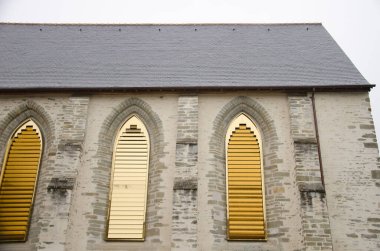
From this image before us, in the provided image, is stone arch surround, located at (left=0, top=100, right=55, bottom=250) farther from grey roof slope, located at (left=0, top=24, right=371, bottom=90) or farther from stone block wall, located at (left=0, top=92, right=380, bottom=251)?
grey roof slope, located at (left=0, top=24, right=371, bottom=90)

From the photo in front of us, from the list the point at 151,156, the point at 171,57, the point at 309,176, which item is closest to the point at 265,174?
the point at 309,176

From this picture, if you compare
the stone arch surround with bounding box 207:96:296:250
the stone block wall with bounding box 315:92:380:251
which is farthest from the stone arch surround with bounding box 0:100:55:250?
the stone block wall with bounding box 315:92:380:251

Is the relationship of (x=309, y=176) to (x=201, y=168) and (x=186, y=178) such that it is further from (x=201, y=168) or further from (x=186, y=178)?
(x=186, y=178)

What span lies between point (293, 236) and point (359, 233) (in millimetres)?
1696

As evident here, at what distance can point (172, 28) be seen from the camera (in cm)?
1719

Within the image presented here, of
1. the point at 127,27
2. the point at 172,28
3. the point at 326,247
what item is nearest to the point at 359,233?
the point at 326,247

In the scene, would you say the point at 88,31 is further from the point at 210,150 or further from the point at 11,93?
the point at 210,150

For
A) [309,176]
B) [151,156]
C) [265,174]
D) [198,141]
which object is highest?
[198,141]

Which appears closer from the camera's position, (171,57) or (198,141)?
(198,141)

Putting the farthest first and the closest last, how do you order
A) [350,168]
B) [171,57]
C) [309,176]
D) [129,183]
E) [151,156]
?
[171,57] → [151,156] → [129,183] → [350,168] → [309,176]

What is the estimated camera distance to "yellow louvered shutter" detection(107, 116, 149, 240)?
11078 mm

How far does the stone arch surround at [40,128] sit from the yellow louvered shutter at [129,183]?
1.91 metres

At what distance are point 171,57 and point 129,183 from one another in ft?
17.6

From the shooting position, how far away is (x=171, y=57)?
1491 cm
